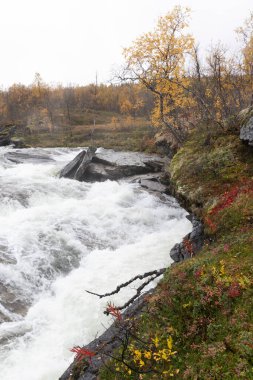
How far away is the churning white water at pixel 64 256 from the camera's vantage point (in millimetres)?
8414

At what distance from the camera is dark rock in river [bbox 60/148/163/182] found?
82.7 feet

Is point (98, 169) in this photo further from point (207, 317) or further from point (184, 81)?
point (207, 317)

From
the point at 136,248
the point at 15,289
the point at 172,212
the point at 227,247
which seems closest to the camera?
the point at 227,247

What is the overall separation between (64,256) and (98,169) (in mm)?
14181

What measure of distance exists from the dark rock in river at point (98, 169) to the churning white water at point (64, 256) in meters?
2.63

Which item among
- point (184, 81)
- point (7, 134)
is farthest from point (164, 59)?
point (7, 134)

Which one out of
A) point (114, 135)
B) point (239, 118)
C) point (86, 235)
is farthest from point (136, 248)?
point (114, 135)

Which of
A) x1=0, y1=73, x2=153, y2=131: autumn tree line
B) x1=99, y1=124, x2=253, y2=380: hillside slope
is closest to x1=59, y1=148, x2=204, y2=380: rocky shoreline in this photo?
x1=99, y1=124, x2=253, y2=380: hillside slope

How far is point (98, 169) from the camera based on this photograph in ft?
85.6

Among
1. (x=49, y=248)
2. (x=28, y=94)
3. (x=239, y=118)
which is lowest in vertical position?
(x=49, y=248)

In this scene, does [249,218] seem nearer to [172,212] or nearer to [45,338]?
[45,338]

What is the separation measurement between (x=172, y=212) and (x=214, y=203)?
7.46m

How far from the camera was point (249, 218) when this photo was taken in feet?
28.3

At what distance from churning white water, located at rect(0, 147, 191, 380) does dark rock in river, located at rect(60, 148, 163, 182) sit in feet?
8.64
